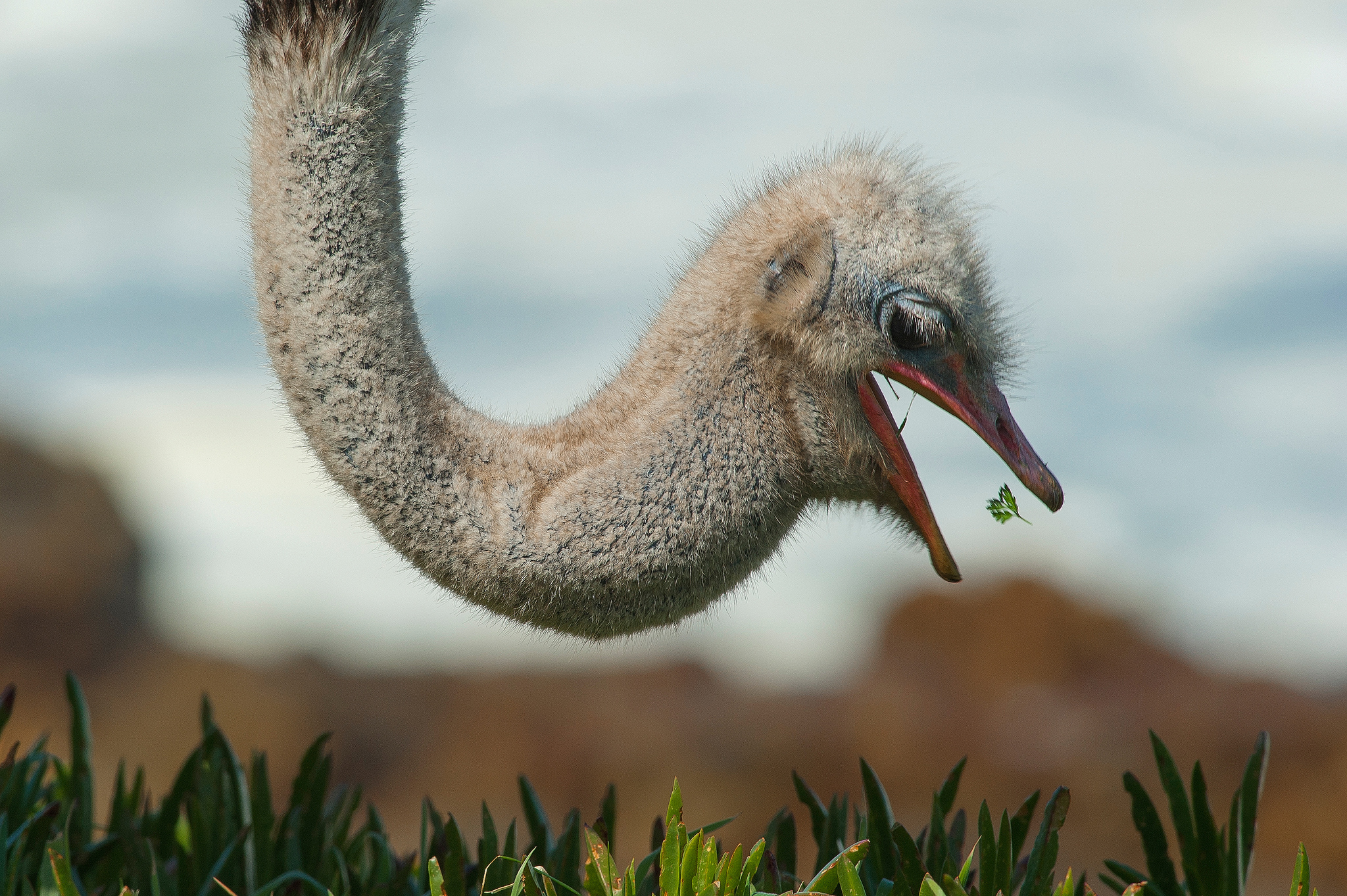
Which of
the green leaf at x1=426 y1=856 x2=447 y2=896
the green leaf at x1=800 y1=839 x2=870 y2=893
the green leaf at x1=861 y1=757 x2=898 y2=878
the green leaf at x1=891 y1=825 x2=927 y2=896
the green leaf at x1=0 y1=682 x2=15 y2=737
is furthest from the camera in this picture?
the green leaf at x1=0 y1=682 x2=15 y2=737

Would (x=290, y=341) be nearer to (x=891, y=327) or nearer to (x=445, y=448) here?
(x=445, y=448)

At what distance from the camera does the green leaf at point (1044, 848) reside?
2439 mm

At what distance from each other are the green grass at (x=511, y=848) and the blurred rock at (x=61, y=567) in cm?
1434

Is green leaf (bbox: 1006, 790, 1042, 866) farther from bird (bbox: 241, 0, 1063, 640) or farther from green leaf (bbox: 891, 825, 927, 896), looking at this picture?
bird (bbox: 241, 0, 1063, 640)

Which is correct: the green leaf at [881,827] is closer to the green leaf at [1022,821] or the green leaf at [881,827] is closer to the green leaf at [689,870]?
the green leaf at [1022,821]

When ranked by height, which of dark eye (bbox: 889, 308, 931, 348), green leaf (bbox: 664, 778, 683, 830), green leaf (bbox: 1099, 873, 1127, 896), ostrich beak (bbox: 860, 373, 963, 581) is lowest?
green leaf (bbox: 1099, 873, 1127, 896)

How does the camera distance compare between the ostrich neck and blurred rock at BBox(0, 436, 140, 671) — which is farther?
blurred rock at BBox(0, 436, 140, 671)

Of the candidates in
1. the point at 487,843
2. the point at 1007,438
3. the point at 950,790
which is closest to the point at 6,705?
the point at 487,843

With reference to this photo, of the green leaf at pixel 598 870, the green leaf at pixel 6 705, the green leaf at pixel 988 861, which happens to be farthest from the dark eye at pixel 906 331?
the green leaf at pixel 6 705

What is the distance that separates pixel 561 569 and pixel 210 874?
128 cm

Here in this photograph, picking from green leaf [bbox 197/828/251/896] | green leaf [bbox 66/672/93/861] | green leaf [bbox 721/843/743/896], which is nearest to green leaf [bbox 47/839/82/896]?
green leaf [bbox 197/828/251/896]

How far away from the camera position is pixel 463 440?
94.9 inches

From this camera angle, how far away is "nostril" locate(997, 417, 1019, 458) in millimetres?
2291

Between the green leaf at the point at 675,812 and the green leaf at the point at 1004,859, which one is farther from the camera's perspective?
the green leaf at the point at 1004,859
